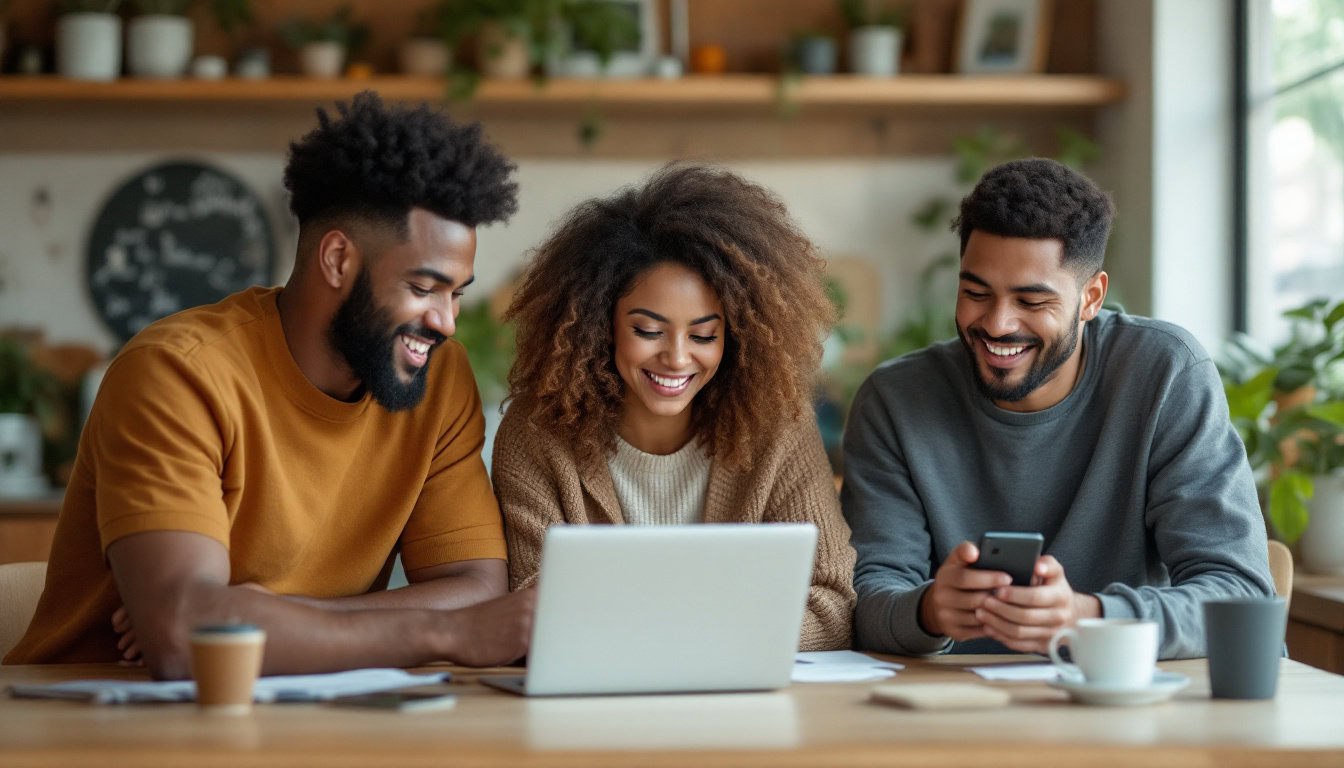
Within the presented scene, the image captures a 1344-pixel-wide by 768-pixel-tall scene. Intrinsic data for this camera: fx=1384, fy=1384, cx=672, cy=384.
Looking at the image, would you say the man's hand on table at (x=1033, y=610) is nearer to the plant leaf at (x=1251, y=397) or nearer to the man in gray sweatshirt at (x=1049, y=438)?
the man in gray sweatshirt at (x=1049, y=438)

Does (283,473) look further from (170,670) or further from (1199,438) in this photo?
(1199,438)

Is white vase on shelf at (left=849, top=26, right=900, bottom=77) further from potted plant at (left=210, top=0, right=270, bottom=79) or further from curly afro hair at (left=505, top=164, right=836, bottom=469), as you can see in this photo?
curly afro hair at (left=505, top=164, right=836, bottom=469)

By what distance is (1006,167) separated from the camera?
6.84ft

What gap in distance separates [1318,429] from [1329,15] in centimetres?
116

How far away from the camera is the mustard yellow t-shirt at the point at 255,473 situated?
1.65m

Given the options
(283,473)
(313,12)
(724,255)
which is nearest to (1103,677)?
(724,255)

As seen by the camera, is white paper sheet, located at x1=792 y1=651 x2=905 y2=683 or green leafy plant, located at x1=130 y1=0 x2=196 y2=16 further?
green leafy plant, located at x1=130 y1=0 x2=196 y2=16

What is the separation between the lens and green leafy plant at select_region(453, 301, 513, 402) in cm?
390

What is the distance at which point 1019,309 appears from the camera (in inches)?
80.4

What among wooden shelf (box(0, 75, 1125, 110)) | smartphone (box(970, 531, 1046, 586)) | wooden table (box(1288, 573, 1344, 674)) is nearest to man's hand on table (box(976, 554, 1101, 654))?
smartphone (box(970, 531, 1046, 586))

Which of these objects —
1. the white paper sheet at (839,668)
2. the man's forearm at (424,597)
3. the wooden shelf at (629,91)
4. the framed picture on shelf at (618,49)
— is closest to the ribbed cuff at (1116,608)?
the white paper sheet at (839,668)

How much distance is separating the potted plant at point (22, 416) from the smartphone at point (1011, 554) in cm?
305

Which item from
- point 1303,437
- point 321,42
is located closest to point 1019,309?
point 1303,437

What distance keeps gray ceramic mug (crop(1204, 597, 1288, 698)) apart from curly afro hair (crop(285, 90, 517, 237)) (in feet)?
3.55
